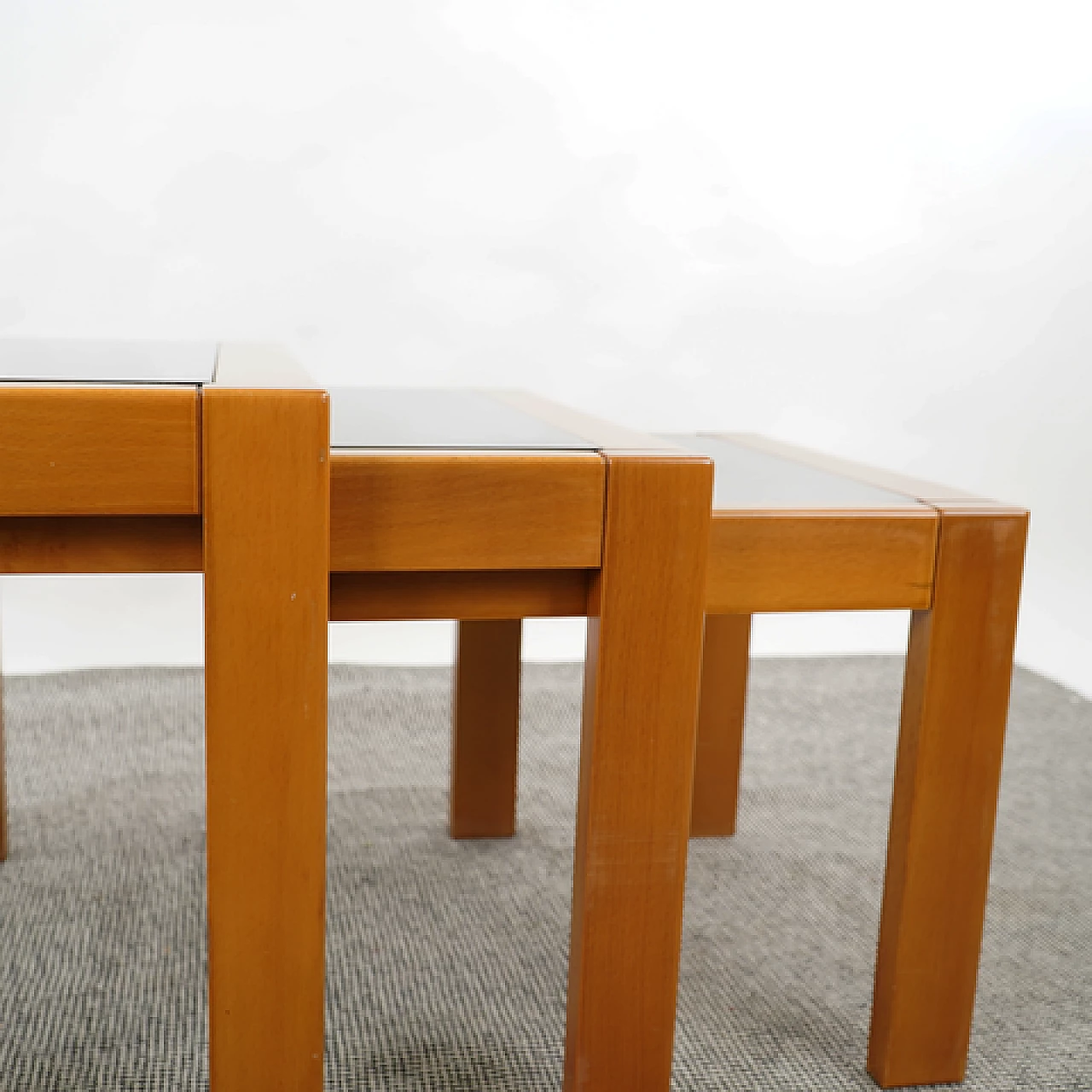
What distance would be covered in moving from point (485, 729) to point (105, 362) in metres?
0.66

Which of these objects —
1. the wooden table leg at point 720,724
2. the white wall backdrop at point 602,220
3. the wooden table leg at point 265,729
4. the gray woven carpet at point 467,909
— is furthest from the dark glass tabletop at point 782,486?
the white wall backdrop at point 602,220

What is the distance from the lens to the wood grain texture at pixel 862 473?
101 centimetres

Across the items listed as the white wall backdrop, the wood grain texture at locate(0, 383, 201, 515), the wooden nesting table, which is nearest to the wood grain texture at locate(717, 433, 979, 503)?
the wooden nesting table

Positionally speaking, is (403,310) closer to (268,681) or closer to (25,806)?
(25,806)

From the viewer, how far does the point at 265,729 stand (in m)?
0.75

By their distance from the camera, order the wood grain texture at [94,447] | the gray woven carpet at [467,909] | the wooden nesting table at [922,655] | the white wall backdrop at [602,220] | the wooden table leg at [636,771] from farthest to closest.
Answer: the white wall backdrop at [602,220], the gray woven carpet at [467,909], the wooden nesting table at [922,655], the wooden table leg at [636,771], the wood grain texture at [94,447]

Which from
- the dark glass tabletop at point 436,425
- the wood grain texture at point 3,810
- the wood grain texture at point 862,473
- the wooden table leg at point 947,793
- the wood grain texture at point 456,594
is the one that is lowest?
the wood grain texture at point 3,810

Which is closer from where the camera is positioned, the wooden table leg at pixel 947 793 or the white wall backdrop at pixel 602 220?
the wooden table leg at pixel 947 793

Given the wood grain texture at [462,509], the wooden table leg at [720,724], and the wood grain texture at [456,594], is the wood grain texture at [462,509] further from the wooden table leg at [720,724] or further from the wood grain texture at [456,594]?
the wooden table leg at [720,724]

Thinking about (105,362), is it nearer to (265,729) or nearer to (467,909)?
(265,729)

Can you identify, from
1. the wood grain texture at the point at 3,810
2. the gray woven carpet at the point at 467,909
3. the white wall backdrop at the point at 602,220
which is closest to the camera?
the gray woven carpet at the point at 467,909

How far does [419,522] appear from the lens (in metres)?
0.79

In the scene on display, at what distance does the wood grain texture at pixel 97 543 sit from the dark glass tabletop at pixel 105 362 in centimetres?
8

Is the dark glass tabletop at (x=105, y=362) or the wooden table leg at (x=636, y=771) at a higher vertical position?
the dark glass tabletop at (x=105, y=362)
